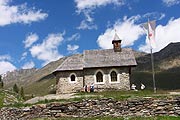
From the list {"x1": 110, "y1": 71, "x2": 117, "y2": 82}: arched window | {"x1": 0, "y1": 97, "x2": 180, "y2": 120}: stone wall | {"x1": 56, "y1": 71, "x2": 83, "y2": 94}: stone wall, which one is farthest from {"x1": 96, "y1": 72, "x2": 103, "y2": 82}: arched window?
{"x1": 0, "y1": 97, "x2": 180, "y2": 120}: stone wall

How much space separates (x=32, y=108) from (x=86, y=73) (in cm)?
1900

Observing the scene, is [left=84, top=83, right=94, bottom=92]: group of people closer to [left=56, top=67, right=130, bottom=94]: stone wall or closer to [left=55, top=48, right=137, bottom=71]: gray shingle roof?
[left=56, top=67, right=130, bottom=94]: stone wall

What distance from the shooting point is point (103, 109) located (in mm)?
35812

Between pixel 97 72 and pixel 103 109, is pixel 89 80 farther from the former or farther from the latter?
pixel 103 109

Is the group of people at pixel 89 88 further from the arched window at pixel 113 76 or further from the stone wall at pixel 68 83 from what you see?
the arched window at pixel 113 76

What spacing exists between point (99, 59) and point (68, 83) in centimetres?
696

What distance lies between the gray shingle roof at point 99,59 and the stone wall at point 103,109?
18.3m

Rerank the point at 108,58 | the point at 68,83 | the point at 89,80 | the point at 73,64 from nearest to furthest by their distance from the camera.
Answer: the point at 89,80 < the point at 68,83 < the point at 108,58 < the point at 73,64

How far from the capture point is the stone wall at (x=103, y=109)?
112ft

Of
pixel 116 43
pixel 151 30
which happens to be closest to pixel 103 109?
pixel 151 30

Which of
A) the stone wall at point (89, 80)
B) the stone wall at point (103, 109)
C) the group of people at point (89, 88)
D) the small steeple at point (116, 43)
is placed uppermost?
the small steeple at point (116, 43)

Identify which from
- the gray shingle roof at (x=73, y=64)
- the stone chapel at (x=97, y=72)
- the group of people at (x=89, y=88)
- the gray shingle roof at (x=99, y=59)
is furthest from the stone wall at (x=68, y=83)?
the group of people at (x=89, y=88)

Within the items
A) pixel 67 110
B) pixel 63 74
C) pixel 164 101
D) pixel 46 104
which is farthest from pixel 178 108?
pixel 63 74

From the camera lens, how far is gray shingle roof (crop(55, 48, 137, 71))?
Answer: 2140 inches
